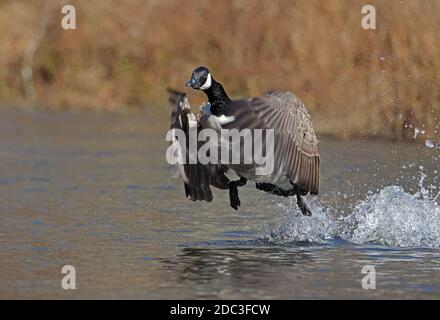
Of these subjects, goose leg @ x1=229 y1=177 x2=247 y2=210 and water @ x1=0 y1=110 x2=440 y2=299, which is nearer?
water @ x1=0 y1=110 x2=440 y2=299

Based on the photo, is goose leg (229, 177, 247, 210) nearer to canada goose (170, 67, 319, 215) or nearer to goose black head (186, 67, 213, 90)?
canada goose (170, 67, 319, 215)

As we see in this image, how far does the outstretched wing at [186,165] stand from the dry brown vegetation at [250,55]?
600cm

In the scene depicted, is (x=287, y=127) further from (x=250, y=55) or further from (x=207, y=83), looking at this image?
(x=250, y=55)

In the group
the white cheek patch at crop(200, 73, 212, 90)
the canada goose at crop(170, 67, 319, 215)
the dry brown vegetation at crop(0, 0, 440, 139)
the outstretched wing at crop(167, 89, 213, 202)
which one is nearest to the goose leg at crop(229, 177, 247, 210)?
the canada goose at crop(170, 67, 319, 215)

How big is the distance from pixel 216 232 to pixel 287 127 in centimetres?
142

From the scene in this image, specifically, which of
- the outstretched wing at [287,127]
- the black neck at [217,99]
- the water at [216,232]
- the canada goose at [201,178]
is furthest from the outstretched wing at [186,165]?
the water at [216,232]

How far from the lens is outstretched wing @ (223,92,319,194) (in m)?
9.50

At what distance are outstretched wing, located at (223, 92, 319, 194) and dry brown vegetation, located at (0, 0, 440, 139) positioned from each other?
18.2 feet

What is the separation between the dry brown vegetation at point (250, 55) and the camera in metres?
15.5

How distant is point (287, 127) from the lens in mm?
9742

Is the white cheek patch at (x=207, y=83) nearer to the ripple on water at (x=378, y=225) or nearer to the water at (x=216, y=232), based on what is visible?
the water at (x=216, y=232)

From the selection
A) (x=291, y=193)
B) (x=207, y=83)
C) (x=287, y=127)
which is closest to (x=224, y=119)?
(x=207, y=83)
